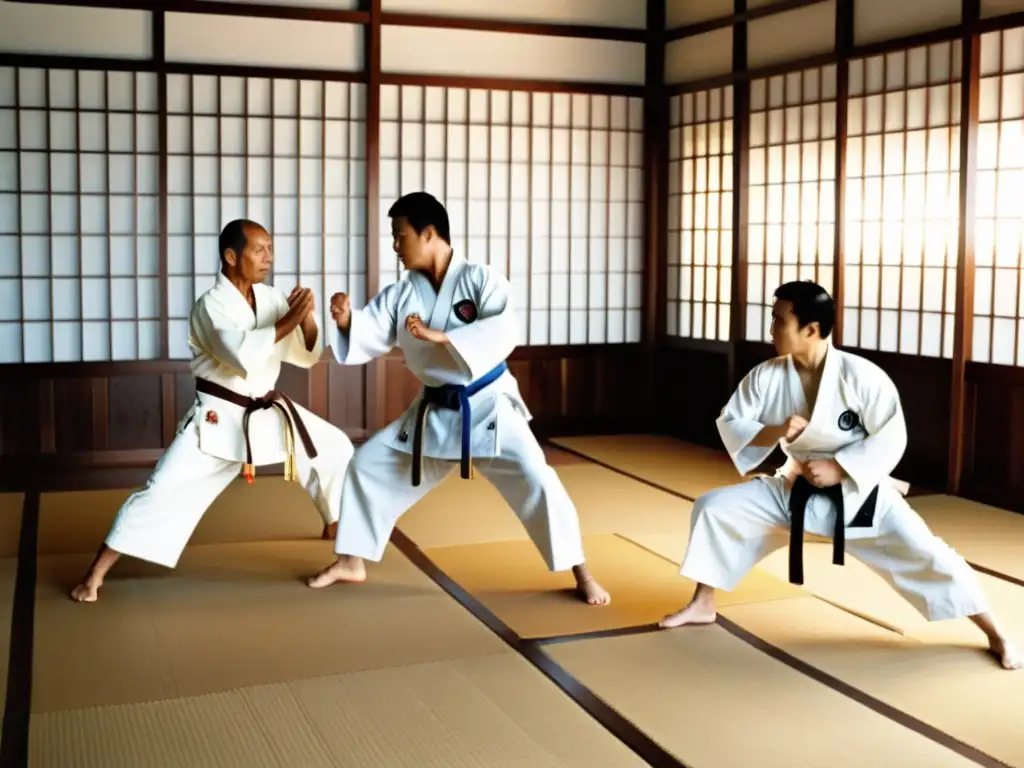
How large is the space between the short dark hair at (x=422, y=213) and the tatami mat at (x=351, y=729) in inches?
56.3

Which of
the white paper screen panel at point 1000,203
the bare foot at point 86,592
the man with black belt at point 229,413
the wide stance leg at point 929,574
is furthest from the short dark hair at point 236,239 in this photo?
the white paper screen panel at point 1000,203

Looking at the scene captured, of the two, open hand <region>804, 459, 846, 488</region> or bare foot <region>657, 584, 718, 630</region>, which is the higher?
open hand <region>804, 459, 846, 488</region>

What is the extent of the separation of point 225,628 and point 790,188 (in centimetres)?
426

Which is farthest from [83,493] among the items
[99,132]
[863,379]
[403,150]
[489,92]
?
[863,379]

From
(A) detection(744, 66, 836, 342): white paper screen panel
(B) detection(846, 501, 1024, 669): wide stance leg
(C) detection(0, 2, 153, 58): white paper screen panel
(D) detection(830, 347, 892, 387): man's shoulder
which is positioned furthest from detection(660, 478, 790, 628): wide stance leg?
(C) detection(0, 2, 153, 58): white paper screen panel

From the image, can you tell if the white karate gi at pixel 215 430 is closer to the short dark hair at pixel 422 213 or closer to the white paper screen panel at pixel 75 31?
Answer: the short dark hair at pixel 422 213

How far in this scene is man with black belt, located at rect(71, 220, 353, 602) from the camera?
4094mm

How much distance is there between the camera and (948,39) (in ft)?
18.8

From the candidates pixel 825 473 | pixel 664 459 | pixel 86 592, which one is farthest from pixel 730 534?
pixel 664 459

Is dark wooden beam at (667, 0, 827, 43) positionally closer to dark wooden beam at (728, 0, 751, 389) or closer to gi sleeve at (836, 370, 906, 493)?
dark wooden beam at (728, 0, 751, 389)

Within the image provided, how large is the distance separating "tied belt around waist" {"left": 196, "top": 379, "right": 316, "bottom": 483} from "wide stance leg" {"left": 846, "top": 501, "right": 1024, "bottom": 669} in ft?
6.11

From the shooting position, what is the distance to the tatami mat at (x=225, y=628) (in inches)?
131

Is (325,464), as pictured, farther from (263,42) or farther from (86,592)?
(263,42)

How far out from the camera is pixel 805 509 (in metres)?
3.58
